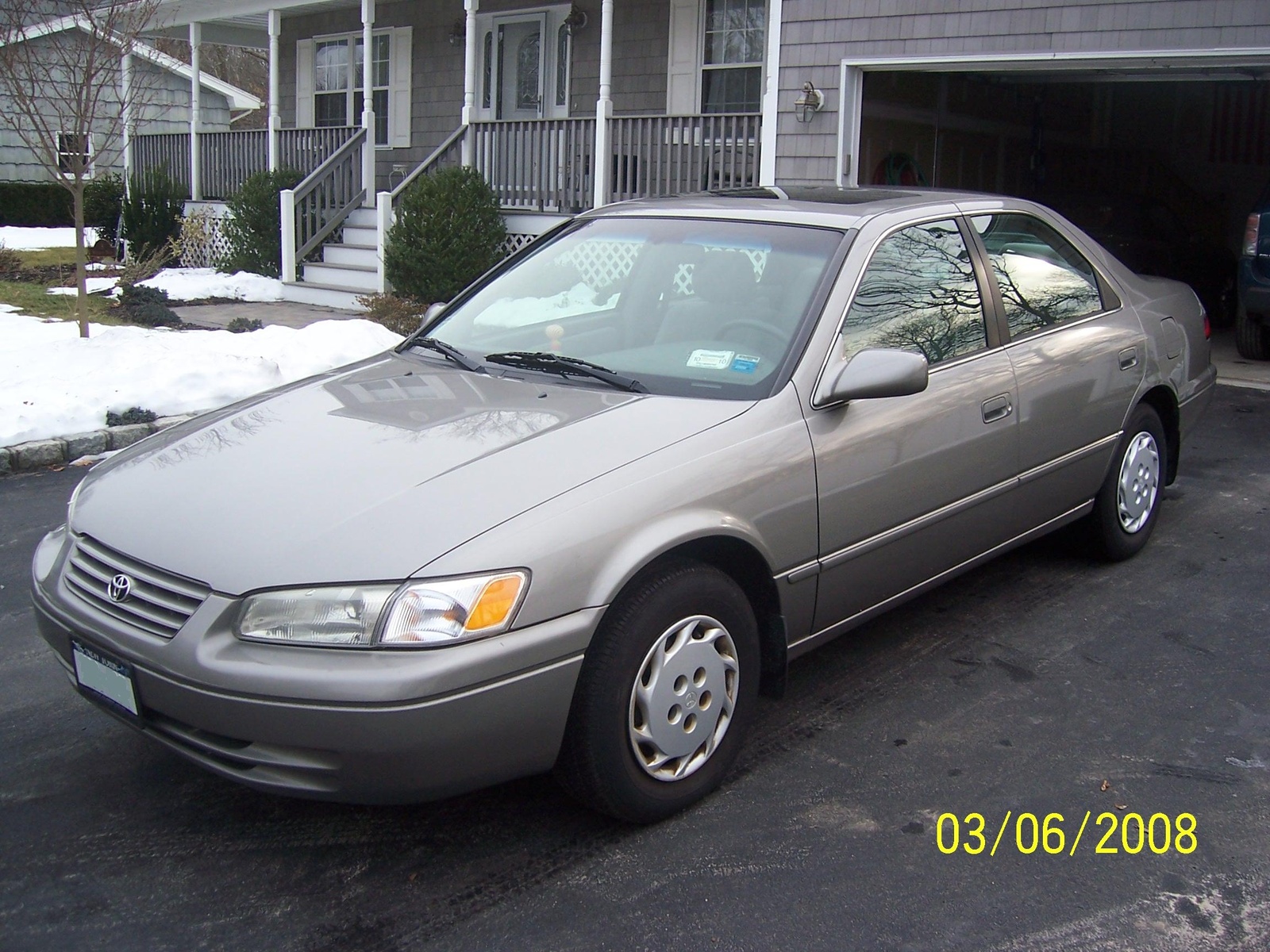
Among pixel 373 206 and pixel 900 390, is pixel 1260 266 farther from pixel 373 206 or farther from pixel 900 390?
pixel 373 206

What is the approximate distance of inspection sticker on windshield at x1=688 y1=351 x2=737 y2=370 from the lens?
367 cm

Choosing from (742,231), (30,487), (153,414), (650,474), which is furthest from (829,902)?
(153,414)

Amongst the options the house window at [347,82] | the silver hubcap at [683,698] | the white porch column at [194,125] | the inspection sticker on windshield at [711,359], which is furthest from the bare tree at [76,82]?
the silver hubcap at [683,698]

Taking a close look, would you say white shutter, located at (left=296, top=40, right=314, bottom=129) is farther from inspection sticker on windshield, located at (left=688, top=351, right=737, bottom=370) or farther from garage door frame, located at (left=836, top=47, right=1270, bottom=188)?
inspection sticker on windshield, located at (left=688, top=351, right=737, bottom=370)

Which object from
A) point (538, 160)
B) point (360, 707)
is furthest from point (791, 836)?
point (538, 160)

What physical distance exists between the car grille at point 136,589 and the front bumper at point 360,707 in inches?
1.8

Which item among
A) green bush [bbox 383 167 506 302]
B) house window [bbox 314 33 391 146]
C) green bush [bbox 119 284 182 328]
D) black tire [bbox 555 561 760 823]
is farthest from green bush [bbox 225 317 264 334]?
black tire [bbox 555 561 760 823]

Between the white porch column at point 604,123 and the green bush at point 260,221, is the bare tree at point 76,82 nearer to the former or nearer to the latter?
the green bush at point 260,221

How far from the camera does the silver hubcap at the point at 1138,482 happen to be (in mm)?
5176

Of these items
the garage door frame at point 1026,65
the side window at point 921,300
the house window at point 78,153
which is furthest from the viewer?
the house window at point 78,153

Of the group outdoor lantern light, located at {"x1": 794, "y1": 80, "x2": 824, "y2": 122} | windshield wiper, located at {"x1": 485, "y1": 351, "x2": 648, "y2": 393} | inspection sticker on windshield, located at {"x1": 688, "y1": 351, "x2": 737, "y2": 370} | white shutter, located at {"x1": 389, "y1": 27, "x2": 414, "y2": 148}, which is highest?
white shutter, located at {"x1": 389, "y1": 27, "x2": 414, "y2": 148}

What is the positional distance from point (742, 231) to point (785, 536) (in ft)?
3.97

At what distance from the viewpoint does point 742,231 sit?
161 inches

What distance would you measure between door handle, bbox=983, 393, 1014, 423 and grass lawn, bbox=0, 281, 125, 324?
395 inches
